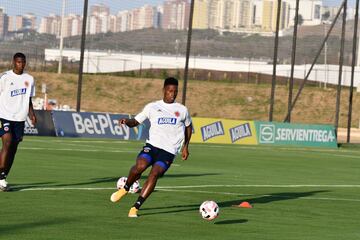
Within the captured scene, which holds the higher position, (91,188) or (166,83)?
(166,83)

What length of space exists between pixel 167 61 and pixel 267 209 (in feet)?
373

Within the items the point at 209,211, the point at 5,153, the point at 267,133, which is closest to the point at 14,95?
the point at 5,153

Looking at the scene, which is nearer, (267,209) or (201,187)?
(267,209)

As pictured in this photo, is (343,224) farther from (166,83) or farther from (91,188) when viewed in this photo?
(91,188)

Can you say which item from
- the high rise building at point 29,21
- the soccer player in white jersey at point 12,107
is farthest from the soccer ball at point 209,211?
the high rise building at point 29,21

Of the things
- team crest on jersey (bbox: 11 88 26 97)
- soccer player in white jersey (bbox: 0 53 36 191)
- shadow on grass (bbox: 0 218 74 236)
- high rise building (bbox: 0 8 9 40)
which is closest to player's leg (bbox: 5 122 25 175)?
soccer player in white jersey (bbox: 0 53 36 191)

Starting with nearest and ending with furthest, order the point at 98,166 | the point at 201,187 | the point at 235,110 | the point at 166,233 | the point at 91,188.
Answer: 1. the point at 166,233
2. the point at 91,188
3. the point at 201,187
4. the point at 98,166
5. the point at 235,110

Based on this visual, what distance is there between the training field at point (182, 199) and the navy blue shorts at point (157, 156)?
0.82m

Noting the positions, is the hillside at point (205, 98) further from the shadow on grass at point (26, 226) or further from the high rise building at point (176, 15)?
the shadow on grass at point (26, 226)

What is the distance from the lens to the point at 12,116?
67.4ft

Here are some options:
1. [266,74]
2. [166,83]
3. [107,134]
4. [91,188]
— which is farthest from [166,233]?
[266,74]

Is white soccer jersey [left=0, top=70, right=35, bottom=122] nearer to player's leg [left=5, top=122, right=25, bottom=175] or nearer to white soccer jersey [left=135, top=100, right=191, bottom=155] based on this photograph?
player's leg [left=5, top=122, right=25, bottom=175]

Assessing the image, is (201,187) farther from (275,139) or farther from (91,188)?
(275,139)

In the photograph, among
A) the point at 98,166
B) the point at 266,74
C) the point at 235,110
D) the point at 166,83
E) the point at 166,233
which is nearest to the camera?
the point at 166,233
